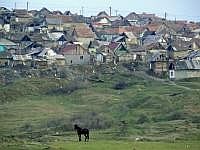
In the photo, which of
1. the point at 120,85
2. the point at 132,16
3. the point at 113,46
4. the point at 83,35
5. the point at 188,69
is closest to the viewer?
the point at 120,85

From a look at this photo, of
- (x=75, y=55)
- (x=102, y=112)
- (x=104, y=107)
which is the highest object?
(x=75, y=55)

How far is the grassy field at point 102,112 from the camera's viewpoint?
3507 cm

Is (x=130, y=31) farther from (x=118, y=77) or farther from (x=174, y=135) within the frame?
(x=174, y=135)

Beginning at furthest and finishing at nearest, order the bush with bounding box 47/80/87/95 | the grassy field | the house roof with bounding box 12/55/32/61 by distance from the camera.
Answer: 1. the house roof with bounding box 12/55/32/61
2. the bush with bounding box 47/80/87/95
3. the grassy field

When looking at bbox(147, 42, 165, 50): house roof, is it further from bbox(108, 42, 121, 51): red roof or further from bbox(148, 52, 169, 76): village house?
bbox(148, 52, 169, 76): village house

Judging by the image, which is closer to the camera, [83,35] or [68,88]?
[68,88]

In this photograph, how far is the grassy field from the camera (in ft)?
115

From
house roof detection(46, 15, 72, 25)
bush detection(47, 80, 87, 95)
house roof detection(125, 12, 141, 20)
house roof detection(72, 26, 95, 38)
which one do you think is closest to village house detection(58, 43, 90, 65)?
house roof detection(72, 26, 95, 38)

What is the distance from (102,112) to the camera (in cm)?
5256

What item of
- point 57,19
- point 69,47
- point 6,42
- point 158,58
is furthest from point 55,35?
point 158,58

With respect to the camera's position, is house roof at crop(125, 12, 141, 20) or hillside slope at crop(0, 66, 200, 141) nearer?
hillside slope at crop(0, 66, 200, 141)

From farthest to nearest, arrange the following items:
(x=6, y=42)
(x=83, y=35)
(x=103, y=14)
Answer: (x=103, y=14), (x=83, y=35), (x=6, y=42)

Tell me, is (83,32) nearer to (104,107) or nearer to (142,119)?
(104,107)

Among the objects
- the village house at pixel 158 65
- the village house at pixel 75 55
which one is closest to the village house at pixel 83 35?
the village house at pixel 75 55
